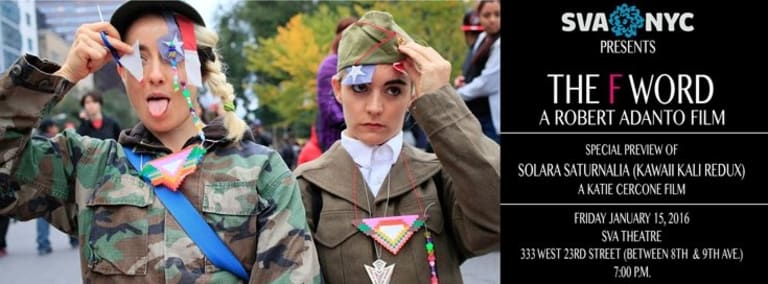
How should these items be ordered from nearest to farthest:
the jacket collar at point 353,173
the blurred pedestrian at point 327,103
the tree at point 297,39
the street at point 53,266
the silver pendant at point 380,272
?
the silver pendant at point 380,272 → the jacket collar at point 353,173 → the blurred pedestrian at point 327,103 → the street at point 53,266 → the tree at point 297,39

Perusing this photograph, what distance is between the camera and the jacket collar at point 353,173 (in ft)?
10.6

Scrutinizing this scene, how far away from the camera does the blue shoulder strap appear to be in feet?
9.18

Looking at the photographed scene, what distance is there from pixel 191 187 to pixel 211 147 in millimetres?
144

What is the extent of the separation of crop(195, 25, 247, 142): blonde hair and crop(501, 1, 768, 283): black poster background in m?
0.83

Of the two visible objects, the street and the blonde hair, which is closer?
the blonde hair

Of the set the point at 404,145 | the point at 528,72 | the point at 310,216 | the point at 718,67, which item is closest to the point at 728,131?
the point at 718,67

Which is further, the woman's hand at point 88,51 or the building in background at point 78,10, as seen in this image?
the building in background at point 78,10

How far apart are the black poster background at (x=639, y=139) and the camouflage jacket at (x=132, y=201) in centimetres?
72

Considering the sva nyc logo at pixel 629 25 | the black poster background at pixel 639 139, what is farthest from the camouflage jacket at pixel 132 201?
the sva nyc logo at pixel 629 25

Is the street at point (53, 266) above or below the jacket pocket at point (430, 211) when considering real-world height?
below

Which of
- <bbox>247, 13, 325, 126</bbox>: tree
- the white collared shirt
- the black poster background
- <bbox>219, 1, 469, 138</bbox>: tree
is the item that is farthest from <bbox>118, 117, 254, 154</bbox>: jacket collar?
<bbox>247, 13, 325, 126</bbox>: tree

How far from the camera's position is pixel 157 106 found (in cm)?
289

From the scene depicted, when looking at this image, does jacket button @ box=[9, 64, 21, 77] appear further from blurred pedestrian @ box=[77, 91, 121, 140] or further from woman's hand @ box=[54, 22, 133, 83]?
blurred pedestrian @ box=[77, 91, 121, 140]

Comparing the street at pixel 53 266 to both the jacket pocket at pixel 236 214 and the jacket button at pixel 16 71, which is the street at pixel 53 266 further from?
the jacket button at pixel 16 71
